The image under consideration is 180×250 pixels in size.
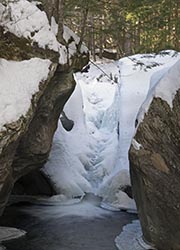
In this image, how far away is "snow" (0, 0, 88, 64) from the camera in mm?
8977

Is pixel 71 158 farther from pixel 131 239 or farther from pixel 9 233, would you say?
pixel 131 239

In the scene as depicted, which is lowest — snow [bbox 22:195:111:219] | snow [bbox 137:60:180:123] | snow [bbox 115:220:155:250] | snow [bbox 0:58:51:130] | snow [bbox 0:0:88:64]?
snow [bbox 22:195:111:219]

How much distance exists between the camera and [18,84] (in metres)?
8.23

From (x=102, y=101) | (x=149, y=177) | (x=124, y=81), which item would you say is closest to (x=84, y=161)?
(x=124, y=81)

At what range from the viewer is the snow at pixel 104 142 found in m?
13.6

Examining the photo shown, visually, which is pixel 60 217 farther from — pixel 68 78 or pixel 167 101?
pixel 167 101

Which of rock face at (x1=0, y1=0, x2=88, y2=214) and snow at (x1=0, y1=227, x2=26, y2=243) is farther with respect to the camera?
snow at (x1=0, y1=227, x2=26, y2=243)

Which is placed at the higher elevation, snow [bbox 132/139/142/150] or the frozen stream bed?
snow [bbox 132/139/142/150]

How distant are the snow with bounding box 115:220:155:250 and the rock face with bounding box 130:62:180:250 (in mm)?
366

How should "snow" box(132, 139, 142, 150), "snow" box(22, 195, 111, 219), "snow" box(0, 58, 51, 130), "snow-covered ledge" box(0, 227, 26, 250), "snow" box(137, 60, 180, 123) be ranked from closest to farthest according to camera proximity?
"snow" box(0, 58, 51, 130) → "snow" box(137, 60, 180, 123) → "snow" box(132, 139, 142, 150) → "snow-covered ledge" box(0, 227, 26, 250) → "snow" box(22, 195, 111, 219)

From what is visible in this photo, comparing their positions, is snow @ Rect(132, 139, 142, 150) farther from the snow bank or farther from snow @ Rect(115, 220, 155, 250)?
the snow bank

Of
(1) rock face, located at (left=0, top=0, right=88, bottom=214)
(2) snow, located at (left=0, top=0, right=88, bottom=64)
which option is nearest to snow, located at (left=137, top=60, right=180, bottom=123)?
(1) rock face, located at (left=0, top=0, right=88, bottom=214)

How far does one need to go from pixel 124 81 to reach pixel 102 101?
8.74 ft

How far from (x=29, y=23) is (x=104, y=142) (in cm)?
879
